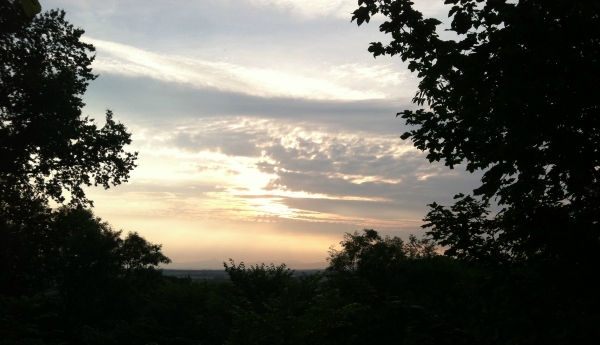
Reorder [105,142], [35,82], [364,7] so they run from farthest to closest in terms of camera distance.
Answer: [105,142] < [35,82] < [364,7]

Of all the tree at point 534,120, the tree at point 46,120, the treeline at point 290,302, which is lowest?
the treeline at point 290,302

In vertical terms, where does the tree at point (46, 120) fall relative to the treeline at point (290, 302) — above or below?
above

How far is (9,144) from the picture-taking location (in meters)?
20.3

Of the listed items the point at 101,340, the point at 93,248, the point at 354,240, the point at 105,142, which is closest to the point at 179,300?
the point at 101,340

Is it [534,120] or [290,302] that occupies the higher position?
[534,120]

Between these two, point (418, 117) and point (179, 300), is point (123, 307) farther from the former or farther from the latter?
point (418, 117)

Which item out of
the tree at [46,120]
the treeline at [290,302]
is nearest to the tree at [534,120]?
the treeline at [290,302]

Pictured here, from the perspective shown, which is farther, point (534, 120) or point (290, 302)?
point (290, 302)

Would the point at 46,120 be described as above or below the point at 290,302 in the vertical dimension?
above

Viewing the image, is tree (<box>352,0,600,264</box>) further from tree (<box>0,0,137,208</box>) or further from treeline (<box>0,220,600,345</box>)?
tree (<box>0,0,137,208</box>)

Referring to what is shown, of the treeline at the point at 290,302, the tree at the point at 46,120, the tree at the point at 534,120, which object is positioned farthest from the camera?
the tree at the point at 46,120

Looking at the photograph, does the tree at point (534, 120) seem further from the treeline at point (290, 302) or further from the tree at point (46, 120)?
the tree at point (46, 120)

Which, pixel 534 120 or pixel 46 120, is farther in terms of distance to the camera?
pixel 46 120

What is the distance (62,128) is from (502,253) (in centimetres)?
1970
